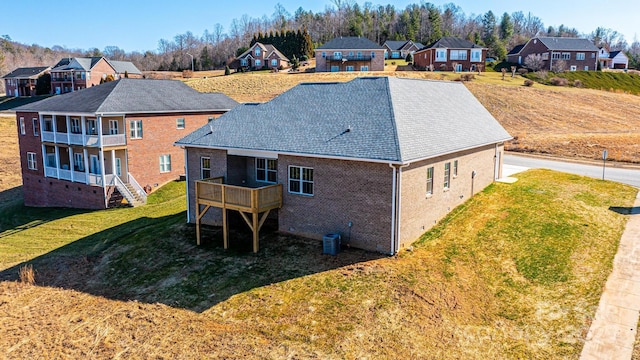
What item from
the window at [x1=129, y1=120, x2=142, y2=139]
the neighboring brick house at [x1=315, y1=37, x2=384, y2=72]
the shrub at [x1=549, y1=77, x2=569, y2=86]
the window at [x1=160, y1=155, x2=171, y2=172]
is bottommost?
the window at [x1=160, y1=155, x2=171, y2=172]

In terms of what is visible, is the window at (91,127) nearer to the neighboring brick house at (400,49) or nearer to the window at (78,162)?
the window at (78,162)

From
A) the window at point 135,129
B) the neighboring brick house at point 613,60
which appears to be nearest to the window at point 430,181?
the window at point 135,129

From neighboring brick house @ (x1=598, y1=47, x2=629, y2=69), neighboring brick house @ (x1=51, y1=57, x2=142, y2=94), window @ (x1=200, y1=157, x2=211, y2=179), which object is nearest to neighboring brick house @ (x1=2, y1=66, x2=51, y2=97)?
neighboring brick house @ (x1=51, y1=57, x2=142, y2=94)

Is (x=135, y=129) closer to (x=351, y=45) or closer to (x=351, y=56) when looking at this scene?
(x=351, y=56)

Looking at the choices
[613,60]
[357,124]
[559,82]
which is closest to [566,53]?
[559,82]

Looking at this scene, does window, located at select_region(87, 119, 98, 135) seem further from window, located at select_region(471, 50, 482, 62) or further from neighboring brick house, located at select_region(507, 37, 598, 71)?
neighboring brick house, located at select_region(507, 37, 598, 71)

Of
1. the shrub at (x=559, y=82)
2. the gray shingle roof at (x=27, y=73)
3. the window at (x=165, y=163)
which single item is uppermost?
the gray shingle roof at (x=27, y=73)

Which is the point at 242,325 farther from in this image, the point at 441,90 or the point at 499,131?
the point at 499,131
